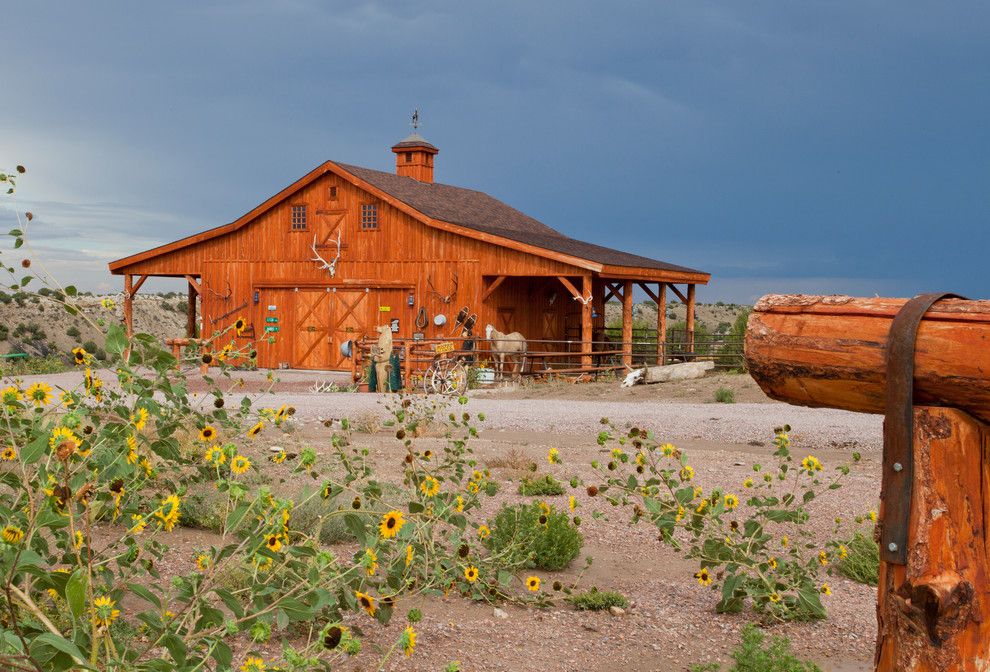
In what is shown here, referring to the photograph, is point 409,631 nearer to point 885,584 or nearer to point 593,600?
point 885,584

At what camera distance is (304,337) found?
2777 centimetres

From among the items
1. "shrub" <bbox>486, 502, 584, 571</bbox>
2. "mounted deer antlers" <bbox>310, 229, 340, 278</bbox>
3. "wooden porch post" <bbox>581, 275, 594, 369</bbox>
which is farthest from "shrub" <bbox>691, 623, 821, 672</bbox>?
"mounted deer antlers" <bbox>310, 229, 340, 278</bbox>

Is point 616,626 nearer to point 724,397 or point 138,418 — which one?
point 138,418

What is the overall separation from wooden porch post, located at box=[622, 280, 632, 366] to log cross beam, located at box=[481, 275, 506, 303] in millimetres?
3181

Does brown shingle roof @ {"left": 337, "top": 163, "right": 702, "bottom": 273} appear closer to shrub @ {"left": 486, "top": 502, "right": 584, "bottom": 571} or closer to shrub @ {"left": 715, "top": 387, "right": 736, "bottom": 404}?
shrub @ {"left": 715, "top": 387, "right": 736, "bottom": 404}

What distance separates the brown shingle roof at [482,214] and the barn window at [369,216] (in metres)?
0.60

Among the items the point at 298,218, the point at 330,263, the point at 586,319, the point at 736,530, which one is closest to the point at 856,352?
the point at 736,530

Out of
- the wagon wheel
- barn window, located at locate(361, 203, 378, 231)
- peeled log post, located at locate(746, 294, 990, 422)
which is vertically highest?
barn window, located at locate(361, 203, 378, 231)

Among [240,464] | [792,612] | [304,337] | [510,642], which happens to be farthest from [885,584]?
[304,337]

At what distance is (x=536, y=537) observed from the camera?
21.0ft

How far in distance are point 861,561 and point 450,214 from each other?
24350mm

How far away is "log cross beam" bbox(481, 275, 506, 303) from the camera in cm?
2523

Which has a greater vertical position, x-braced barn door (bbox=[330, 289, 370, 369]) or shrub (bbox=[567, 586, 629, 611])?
x-braced barn door (bbox=[330, 289, 370, 369])

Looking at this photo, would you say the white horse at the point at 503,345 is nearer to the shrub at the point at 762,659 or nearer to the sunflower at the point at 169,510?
the shrub at the point at 762,659
